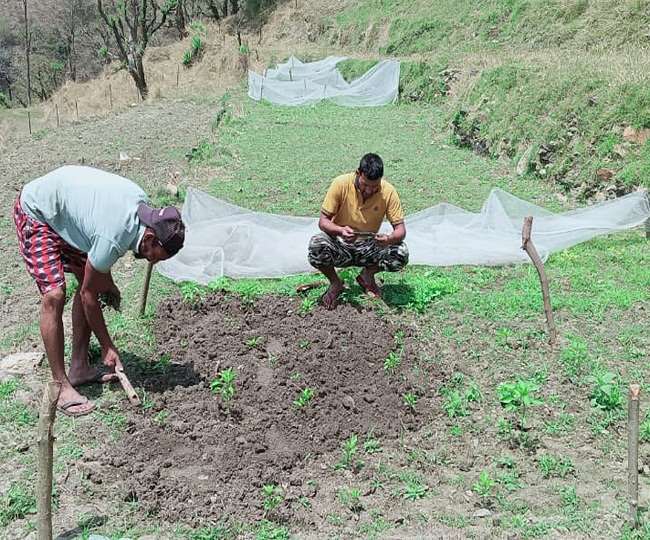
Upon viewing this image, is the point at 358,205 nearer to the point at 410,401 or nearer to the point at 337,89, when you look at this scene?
the point at 410,401

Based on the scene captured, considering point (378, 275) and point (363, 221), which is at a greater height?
point (363, 221)

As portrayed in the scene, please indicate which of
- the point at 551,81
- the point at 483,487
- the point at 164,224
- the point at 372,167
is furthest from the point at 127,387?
the point at 551,81

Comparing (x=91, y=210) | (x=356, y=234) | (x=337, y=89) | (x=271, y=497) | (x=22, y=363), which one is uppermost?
(x=91, y=210)

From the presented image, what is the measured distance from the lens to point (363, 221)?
481 cm

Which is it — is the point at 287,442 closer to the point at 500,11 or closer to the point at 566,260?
the point at 566,260

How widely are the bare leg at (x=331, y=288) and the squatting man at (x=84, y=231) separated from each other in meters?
1.64

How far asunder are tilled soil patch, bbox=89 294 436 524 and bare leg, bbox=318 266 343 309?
0.09 metres

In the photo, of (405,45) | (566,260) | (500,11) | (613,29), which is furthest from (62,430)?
(405,45)

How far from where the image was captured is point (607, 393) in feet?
11.7

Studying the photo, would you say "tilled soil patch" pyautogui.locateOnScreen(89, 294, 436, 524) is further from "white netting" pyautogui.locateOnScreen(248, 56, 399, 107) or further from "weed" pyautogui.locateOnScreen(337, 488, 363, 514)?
"white netting" pyautogui.locateOnScreen(248, 56, 399, 107)

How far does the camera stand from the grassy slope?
771cm

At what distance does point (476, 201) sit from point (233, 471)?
17.7 feet

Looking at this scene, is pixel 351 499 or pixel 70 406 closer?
pixel 351 499

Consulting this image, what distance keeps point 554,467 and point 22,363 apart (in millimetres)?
3147
